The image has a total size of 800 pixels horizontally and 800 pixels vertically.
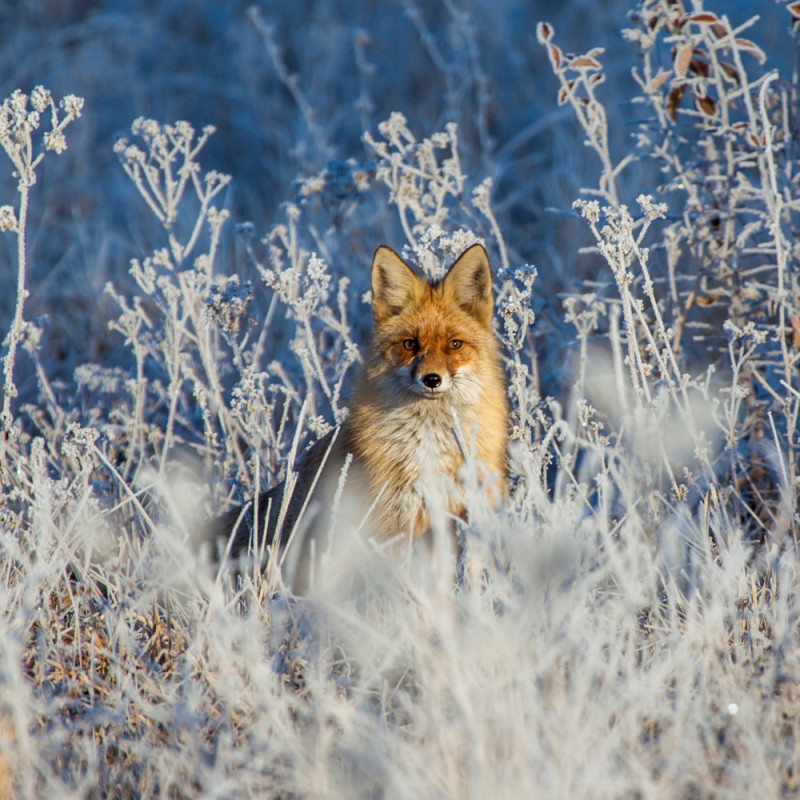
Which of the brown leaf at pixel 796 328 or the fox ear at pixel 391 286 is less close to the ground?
the fox ear at pixel 391 286

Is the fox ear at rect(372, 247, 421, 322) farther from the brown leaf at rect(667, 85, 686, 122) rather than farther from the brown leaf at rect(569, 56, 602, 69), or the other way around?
the brown leaf at rect(667, 85, 686, 122)

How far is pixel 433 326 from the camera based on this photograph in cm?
426

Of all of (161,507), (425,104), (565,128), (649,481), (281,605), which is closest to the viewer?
(281,605)

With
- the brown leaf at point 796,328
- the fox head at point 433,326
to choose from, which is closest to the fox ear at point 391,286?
the fox head at point 433,326

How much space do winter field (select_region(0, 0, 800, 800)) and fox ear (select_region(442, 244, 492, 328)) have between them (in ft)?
0.51

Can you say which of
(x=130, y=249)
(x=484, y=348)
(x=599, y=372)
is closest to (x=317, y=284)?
(x=484, y=348)

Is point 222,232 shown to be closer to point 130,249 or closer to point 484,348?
point 130,249

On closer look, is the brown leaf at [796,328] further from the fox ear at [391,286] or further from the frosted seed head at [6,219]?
the frosted seed head at [6,219]

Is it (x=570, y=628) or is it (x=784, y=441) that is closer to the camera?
(x=570, y=628)

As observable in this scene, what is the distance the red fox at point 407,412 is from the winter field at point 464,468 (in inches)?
7.0

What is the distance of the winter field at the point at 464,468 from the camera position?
2.32m

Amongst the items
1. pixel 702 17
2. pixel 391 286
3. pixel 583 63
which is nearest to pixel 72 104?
pixel 391 286

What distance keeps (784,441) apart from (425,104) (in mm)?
6452

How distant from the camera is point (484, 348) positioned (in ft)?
14.1
